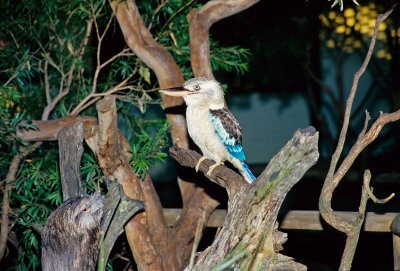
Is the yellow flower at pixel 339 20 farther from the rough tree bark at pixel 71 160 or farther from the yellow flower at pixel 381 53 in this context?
the rough tree bark at pixel 71 160

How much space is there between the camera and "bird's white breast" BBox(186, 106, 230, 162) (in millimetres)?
2881

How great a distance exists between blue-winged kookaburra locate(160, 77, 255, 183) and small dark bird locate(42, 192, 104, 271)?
0.92m

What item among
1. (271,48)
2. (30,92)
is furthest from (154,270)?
(271,48)

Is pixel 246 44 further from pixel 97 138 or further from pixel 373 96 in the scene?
pixel 97 138

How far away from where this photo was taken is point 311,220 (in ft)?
9.75

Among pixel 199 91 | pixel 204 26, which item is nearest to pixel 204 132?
pixel 199 91

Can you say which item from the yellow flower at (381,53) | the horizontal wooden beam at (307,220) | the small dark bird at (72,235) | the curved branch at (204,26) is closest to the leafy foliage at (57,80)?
the curved branch at (204,26)

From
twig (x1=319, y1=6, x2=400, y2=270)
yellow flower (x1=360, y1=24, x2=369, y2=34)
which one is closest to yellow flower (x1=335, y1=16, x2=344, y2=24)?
yellow flower (x1=360, y1=24, x2=369, y2=34)

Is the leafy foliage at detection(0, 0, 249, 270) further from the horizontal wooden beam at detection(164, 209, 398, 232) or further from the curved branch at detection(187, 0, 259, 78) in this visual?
the horizontal wooden beam at detection(164, 209, 398, 232)

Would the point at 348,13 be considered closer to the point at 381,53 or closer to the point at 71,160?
the point at 381,53

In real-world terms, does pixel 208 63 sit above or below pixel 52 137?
above

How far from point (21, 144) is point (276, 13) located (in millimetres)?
3586

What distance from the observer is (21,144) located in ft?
10.5

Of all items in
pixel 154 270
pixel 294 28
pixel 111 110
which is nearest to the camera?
pixel 111 110
